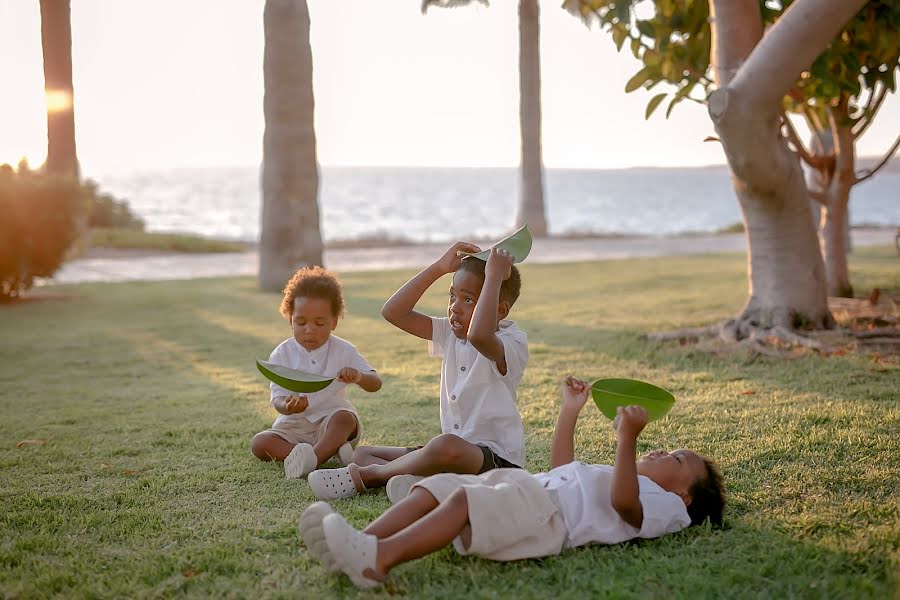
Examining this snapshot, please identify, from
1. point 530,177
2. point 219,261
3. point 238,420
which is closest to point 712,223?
point 530,177

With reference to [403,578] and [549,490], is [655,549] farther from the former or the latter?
[403,578]

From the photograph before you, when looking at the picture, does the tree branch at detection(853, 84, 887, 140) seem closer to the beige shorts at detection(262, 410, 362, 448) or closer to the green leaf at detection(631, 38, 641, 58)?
the green leaf at detection(631, 38, 641, 58)

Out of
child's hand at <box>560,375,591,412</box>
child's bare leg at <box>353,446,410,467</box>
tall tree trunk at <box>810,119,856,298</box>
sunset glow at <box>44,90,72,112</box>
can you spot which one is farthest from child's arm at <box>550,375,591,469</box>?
sunset glow at <box>44,90,72,112</box>

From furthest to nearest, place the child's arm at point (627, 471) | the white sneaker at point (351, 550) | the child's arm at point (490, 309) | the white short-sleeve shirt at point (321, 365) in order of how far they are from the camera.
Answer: the white short-sleeve shirt at point (321, 365), the child's arm at point (490, 309), the child's arm at point (627, 471), the white sneaker at point (351, 550)

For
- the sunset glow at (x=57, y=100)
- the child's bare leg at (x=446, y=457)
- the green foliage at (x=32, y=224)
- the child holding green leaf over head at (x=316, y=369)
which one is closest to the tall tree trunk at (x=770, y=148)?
the child holding green leaf over head at (x=316, y=369)

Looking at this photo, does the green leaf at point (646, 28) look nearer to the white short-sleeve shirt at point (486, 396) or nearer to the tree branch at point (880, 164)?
the tree branch at point (880, 164)

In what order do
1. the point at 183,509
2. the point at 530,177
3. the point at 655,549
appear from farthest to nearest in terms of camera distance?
the point at 530,177 < the point at 183,509 < the point at 655,549

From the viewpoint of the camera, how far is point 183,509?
365cm

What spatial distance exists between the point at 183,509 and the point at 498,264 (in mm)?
1614

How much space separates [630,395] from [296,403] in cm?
157

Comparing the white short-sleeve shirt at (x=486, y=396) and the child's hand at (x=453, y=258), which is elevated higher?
the child's hand at (x=453, y=258)

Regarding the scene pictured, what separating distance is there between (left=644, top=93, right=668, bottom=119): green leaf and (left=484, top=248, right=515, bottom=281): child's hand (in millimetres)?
4208

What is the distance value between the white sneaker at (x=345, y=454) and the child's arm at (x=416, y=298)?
2.45 feet

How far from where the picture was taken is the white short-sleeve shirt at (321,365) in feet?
14.2
